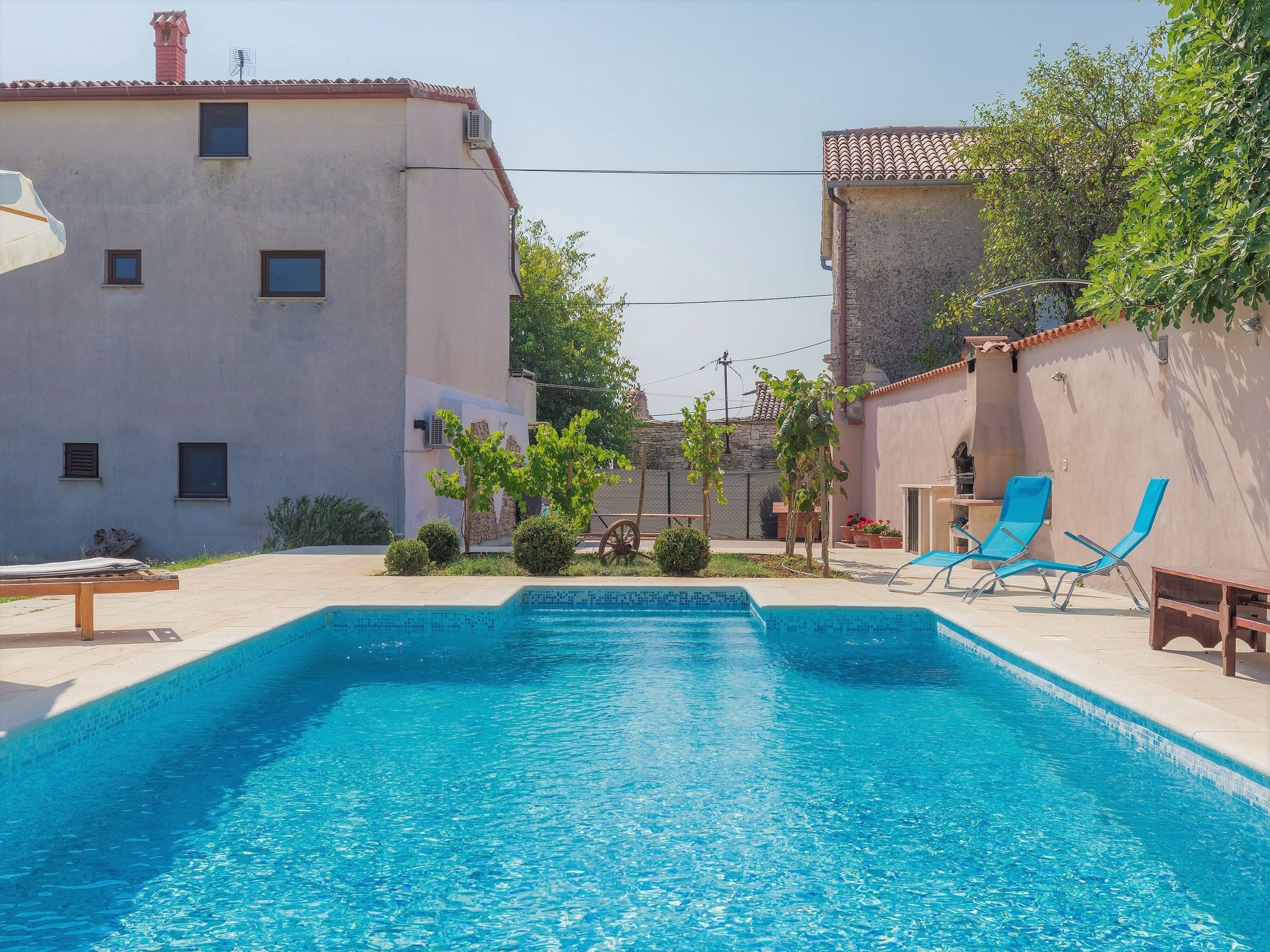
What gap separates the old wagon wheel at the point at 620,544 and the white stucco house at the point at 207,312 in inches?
175

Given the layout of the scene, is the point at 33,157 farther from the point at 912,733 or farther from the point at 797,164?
the point at 912,733

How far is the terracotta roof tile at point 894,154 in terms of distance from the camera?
1808cm

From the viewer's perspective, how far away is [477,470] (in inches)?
498

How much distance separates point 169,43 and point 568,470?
11.1 m

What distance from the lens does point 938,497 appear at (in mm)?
13422

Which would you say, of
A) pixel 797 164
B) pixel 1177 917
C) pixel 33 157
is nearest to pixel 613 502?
pixel 797 164

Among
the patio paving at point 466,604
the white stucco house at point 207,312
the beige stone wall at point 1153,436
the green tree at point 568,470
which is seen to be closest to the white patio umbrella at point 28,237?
the patio paving at point 466,604

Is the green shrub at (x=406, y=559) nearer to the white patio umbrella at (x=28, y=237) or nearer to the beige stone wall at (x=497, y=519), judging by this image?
the white patio umbrella at (x=28, y=237)

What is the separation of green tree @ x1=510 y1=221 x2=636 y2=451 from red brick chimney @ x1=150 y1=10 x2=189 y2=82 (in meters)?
11.8

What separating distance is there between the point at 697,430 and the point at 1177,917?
418 inches

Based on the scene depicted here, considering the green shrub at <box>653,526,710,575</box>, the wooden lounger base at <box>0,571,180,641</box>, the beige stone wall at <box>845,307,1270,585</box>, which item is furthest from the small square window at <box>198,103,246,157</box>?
the beige stone wall at <box>845,307,1270,585</box>

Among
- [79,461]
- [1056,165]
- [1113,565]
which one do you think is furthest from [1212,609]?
[79,461]

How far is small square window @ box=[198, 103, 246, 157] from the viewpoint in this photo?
50.9 ft

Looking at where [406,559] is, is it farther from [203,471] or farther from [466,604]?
[203,471]
